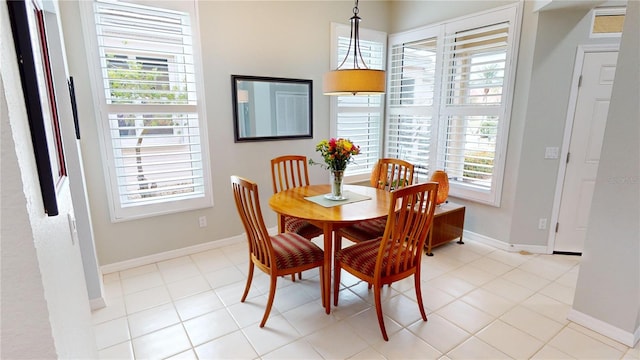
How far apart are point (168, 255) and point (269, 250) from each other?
165 cm

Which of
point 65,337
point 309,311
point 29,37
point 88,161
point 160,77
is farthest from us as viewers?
point 160,77

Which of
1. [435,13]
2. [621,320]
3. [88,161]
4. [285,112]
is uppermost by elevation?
[435,13]

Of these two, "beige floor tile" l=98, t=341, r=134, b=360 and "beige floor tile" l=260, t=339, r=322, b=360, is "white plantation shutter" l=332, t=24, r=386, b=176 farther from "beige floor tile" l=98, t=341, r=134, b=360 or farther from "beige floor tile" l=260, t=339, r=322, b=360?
"beige floor tile" l=98, t=341, r=134, b=360

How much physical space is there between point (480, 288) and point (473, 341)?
759mm

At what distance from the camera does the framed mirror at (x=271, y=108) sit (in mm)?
3473

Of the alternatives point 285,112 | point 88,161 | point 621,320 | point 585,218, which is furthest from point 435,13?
point 88,161

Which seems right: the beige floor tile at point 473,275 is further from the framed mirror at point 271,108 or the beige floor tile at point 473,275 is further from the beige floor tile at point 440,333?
the framed mirror at point 271,108

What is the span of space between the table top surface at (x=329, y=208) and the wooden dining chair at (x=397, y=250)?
24cm

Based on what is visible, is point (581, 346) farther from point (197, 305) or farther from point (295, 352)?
point (197, 305)

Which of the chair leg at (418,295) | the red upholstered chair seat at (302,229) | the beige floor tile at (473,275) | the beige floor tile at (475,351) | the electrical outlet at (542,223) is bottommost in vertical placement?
the beige floor tile at (475,351)

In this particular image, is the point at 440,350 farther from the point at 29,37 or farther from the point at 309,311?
the point at 29,37

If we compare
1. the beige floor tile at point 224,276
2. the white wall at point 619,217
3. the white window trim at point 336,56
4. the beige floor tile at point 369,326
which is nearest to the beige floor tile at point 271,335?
the beige floor tile at point 369,326

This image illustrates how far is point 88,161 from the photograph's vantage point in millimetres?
2814

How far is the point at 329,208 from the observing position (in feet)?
8.21
